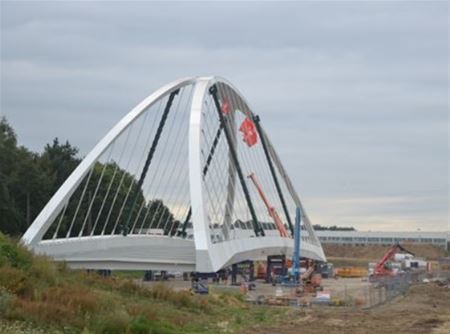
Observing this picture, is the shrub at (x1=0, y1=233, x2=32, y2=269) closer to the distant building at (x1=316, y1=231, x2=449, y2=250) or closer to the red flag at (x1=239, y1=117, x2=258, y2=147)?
the red flag at (x1=239, y1=117, x2=258, y2=147)

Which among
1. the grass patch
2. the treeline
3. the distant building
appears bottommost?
the grass patch

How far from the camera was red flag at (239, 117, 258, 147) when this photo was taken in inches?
3344

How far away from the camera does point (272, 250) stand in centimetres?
8338

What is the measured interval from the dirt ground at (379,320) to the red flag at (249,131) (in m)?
33.3

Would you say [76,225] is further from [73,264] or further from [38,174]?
[73,264]

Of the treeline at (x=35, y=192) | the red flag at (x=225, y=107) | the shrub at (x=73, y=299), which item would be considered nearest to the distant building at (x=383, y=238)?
the treeline at (x=35, y=192)

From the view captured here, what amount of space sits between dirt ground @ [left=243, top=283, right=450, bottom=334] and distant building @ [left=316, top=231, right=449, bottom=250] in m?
131

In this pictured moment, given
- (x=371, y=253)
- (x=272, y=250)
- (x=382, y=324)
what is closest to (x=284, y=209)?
(x=272, y=250)

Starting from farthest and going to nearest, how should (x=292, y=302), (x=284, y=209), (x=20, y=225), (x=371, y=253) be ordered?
(x=371, y=253)
(x=284, y=209)
(x=20, y=225)
(x=292, y=302)

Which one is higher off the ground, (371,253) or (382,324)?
(371,253)

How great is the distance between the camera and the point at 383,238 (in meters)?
188

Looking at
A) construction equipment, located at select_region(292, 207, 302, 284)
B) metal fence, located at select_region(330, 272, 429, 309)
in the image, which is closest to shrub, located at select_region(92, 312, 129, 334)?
metal fence, located at select_region(330, 272, 429, 309)

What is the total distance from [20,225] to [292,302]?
34.8m

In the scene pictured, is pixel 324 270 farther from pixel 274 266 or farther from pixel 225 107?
pixel 225 107
